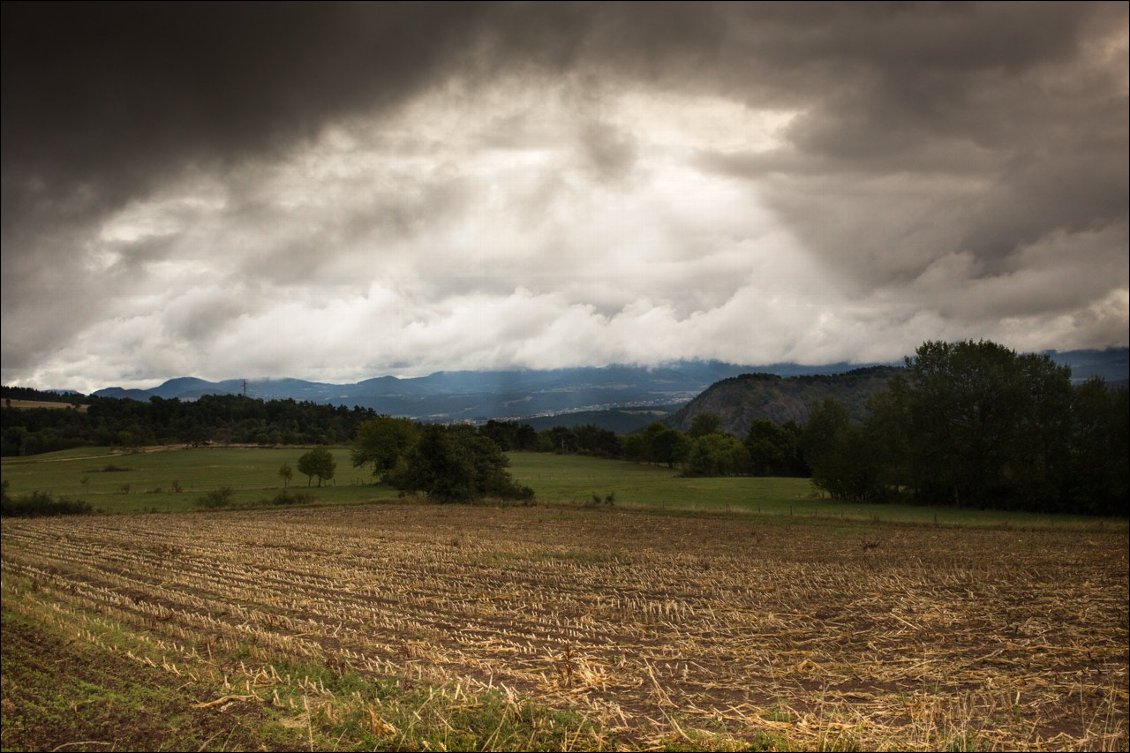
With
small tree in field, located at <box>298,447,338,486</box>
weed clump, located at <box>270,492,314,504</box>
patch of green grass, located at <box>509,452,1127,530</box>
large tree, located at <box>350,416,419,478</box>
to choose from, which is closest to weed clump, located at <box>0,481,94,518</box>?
weed clump, located at <box>270,492,314,504</box>

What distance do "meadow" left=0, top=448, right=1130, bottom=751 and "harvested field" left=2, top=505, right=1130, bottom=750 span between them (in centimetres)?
9

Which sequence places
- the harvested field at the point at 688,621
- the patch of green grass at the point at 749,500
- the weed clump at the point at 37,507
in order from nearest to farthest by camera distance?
the harvested field at the point at 688,621, the patch of green grass at the point at 749,500, the weed clump at the point at 37,507

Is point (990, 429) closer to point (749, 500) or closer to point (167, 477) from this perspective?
point (749, 500)

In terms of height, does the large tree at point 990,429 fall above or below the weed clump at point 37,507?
above

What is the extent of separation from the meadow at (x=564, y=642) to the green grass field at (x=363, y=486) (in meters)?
16.6

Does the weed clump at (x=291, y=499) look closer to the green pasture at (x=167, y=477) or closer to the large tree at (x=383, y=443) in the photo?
the green pasture at (x=167, y=477)

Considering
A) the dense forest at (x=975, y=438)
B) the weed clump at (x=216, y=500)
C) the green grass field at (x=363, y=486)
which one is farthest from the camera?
the weed clump at (x=216, y=500)

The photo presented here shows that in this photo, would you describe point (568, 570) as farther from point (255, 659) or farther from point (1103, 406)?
point (1103, 406)

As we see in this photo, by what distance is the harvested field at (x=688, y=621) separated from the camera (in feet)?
33.3

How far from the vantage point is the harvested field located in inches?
400

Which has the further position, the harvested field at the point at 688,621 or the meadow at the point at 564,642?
the harvested field at the point at 688,621

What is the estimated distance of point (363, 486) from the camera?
8075cm

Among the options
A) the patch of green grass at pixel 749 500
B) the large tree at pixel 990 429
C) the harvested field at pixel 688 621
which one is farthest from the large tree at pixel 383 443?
the large tree at pixel 990 429

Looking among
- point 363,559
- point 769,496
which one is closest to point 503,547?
point 363,559
